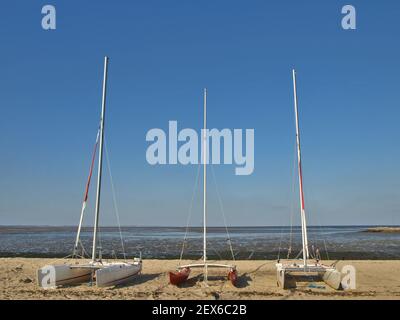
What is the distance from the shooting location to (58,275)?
18953 mm

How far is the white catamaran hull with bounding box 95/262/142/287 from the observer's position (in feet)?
60.7

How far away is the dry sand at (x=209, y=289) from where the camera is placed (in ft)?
56.3

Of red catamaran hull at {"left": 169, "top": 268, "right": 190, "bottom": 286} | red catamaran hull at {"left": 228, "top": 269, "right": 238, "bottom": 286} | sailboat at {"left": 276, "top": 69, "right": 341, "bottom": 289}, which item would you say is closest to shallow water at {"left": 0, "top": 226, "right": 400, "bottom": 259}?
sailboat at {"left": 276, "top": 69, "right": 341, "bottom": 289}

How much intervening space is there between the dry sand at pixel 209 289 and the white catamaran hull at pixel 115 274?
363 mm

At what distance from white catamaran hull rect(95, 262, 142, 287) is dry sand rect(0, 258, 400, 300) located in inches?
14.3

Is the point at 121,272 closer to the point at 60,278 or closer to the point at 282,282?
the point at 60,278

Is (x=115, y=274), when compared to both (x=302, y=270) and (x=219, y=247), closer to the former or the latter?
(x=302, y=270)

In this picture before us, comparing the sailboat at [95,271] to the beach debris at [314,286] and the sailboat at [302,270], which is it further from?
the beach debris at [314,286]

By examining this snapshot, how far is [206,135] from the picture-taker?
2488cm

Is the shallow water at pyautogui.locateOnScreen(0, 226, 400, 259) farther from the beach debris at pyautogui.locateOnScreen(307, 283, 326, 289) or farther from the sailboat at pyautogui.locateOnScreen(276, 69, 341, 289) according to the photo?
the beach debris at pyautogui.locateOnScreen(307, 283, 326, 289)

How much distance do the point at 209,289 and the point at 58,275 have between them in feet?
24.1

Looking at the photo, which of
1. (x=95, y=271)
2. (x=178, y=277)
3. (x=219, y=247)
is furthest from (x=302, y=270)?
(x=219, y=247)
